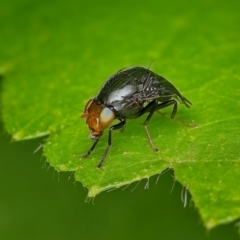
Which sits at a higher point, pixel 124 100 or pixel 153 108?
pixel 124 100

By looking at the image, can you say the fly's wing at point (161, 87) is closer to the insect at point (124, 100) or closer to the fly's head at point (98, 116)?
the insect at point (124, 100)

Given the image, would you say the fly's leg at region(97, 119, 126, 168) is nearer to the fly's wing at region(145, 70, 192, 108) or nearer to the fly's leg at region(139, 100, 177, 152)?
the fly's leg at region(139, 100, 177, 152)

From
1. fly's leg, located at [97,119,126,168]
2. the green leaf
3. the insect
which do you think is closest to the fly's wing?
the insect

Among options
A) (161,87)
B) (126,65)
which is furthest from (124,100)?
(126,65)

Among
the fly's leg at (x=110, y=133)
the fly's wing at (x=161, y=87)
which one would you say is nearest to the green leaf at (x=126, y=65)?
the fly's leg at (x=110, y=133)

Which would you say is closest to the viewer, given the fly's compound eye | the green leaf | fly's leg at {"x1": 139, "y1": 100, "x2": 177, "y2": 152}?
the green leaf

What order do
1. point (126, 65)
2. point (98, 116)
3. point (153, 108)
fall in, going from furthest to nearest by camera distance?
point (126, 65) < point (153, 108) < point (98, 116)

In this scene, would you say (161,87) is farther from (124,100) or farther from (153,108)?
(124,100)

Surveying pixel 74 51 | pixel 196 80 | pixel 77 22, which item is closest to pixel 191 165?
pixel 196 80
